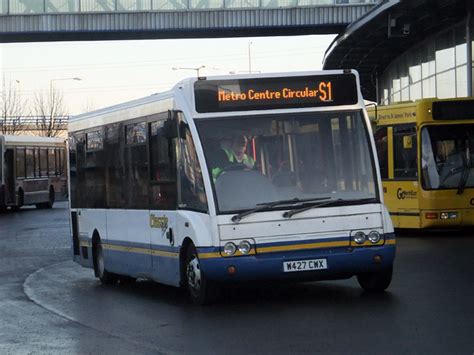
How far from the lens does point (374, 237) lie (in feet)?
43.6

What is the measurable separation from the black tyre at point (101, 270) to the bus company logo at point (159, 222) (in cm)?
254

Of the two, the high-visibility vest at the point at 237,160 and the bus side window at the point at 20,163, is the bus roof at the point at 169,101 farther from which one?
the bus side window at the point at 20,163

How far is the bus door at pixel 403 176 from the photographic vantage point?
2509 centimetres

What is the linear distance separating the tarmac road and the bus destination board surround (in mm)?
2169

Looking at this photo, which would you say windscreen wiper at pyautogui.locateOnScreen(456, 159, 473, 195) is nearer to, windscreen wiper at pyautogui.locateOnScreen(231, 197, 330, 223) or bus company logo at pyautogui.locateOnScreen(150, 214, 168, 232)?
bus company logo at pyautogui.locateOnScreen(150, 214, 168, 232)

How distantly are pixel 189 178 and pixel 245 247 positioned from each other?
1.15 meters

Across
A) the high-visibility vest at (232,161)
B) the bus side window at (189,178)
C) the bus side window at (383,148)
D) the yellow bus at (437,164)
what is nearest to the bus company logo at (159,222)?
the bus side window at (189,178)

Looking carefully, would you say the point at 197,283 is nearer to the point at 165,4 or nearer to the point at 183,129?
the point at 183,129

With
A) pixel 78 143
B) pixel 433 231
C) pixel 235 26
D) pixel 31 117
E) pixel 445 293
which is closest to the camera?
pixel 445 293

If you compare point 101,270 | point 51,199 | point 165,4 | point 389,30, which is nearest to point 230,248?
point 101,270

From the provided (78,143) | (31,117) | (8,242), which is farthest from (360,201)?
(31,117)

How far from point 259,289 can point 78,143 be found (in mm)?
4601

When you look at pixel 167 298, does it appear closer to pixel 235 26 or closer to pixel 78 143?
pixel 78 143

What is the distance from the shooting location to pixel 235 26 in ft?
138
